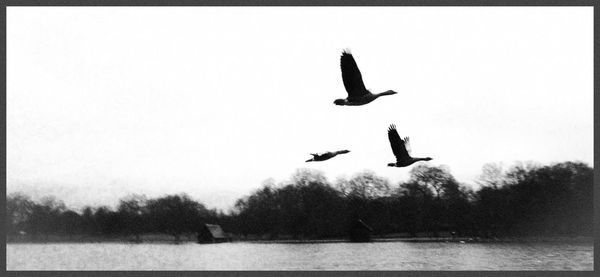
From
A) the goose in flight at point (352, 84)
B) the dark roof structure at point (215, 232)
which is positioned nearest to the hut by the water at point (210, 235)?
the dark roof structure at point (215, 232)

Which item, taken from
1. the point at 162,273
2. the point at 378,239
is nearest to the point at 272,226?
the point at 378,239

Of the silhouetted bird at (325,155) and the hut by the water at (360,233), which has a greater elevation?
the hut by the water at (360,233)

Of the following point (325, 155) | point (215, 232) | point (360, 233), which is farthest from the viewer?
point (215, 232)

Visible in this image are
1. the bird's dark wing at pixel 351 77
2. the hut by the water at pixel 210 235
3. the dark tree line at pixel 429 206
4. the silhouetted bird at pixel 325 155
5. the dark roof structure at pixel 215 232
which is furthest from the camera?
the dark roof structure at pixel 215 232

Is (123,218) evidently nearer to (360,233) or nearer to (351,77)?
(360,233)

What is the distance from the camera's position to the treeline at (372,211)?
2960 inches

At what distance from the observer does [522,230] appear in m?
73.2

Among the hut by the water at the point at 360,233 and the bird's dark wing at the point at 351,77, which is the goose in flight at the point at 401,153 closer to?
the bird's dark wing at the point at 351,77

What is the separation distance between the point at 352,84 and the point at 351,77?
18 cm

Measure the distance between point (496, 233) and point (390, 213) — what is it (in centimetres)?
1776

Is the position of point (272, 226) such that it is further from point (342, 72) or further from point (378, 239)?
point (342, 72)

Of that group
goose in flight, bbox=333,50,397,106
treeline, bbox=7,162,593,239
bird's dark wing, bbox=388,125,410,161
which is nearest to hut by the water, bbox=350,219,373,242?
treeline, bbox=7,162,593,239

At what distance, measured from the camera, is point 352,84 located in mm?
17406

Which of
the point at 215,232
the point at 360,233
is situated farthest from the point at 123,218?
the point at 360,233
